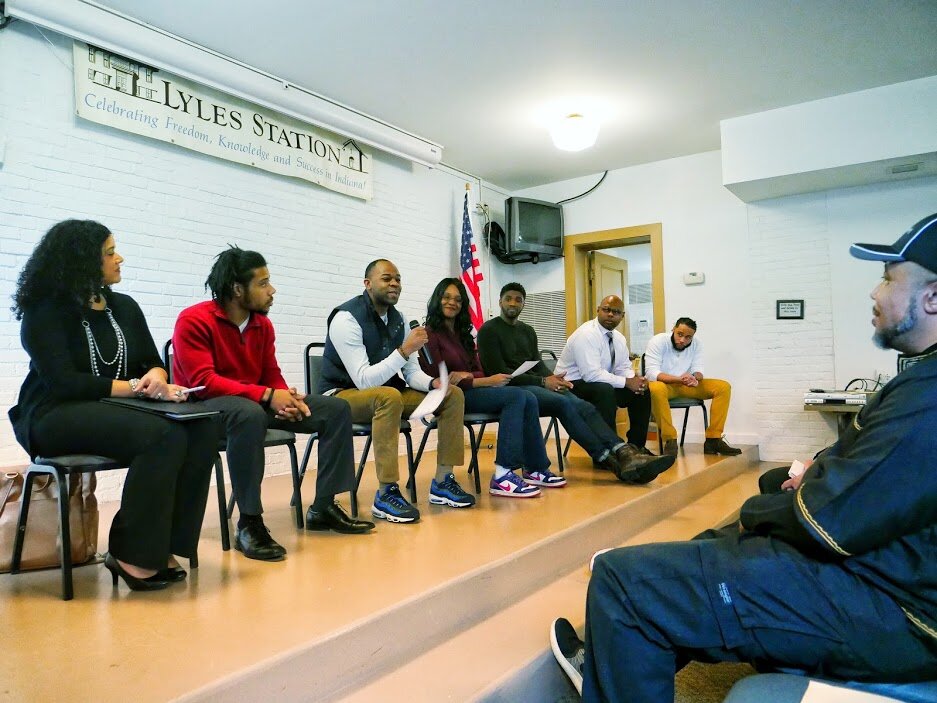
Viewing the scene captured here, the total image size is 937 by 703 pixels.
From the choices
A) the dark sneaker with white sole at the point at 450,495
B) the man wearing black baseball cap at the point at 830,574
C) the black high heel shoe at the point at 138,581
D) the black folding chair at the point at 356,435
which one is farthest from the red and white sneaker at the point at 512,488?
the man wearing black baseball cap at the point at 830,574

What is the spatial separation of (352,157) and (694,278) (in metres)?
2.96

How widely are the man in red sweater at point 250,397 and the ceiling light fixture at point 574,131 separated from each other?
3.04 m

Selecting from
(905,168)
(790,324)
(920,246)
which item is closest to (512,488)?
(920,246)

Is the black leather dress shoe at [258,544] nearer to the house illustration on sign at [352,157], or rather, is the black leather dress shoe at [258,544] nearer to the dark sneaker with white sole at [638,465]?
the dark sneaker with white sole at [638,465]

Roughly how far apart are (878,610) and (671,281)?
4.78 metres

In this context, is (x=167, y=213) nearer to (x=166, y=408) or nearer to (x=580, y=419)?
(x=166, y=408)

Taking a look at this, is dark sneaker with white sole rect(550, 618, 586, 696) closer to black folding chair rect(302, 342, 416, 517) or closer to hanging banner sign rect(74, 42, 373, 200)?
black folding chair rect(302, 342, 416, 517)

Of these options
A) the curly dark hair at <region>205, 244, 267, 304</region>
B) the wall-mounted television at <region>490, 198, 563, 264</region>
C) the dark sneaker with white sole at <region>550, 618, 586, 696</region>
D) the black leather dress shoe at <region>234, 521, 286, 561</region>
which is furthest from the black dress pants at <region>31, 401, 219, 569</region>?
the wall-mounted television at <region>490, 198, 563, 264</region>

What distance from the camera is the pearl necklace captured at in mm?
1914

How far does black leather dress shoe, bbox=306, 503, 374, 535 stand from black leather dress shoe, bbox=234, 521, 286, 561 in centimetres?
31

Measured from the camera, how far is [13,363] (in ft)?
9.64

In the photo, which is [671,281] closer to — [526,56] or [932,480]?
[526,56]

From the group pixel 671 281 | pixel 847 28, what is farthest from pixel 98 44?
pixel 671 281

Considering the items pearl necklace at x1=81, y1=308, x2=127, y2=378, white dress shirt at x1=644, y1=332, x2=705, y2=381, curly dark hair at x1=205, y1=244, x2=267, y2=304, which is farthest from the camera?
white dress shirt at x1=644, y1=332, x2=705, y2=381
